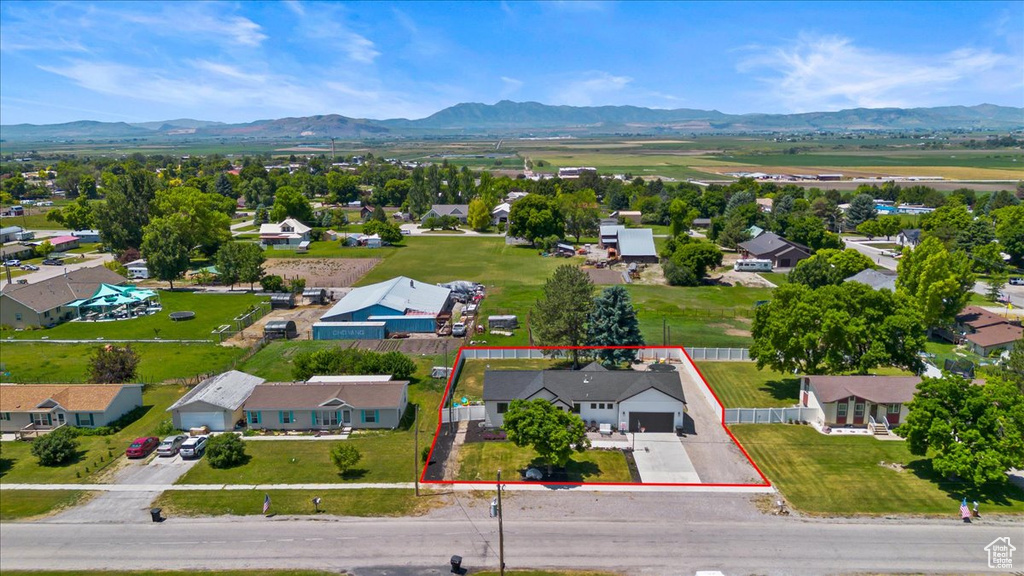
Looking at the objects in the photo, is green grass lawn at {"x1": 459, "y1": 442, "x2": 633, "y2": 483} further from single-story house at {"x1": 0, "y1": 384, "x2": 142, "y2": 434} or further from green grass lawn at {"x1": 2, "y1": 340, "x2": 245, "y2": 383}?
green grass lawn at {"x1": 2, "y1": 340, "x2": 245, "y2": 383}

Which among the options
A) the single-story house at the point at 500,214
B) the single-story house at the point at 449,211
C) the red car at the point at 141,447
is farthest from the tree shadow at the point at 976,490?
the single-story house at the point at 449,211

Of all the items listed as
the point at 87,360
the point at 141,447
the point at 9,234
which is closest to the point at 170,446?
the point at 141,447

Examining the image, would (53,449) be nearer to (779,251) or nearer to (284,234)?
(284,234)

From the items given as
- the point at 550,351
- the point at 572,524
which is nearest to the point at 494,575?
the point at 572,524

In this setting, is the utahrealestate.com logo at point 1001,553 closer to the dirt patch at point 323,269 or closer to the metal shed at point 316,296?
the metal shed at point 316,296

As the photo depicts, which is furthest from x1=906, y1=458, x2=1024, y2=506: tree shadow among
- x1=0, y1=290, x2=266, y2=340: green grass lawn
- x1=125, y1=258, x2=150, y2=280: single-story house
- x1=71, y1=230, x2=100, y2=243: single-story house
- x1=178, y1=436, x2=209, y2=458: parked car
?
x1=71, y1=230, x2=100, y2=243: single-story house

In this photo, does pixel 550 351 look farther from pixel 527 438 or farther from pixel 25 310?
pixel 25 310
